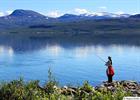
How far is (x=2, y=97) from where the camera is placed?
46.1 feet

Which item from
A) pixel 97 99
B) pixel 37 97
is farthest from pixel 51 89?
pixel 97 99

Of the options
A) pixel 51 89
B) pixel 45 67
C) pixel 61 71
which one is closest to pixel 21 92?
pixel 51 89

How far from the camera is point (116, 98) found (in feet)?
39.9

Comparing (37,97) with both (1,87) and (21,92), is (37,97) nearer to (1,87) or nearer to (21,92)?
(21,92)

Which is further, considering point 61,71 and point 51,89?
point 61,71

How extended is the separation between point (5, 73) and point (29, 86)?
38247 millimetres

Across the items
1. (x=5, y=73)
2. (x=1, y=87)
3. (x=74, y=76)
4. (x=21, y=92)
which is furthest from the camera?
(x=5, y=73)

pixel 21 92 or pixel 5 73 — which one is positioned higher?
pixel 21 92

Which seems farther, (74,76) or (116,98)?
(74,76)

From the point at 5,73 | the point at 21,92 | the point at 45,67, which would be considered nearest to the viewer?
the point at 21,92

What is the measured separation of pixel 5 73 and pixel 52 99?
40098 millimetres

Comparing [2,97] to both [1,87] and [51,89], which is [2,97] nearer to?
[1,87]

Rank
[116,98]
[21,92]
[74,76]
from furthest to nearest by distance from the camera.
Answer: [74,76], [21,92], [116,98]

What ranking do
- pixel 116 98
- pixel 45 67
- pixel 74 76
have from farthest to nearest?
pixel 45 67 < pixel 74 76 < pixel 116 98
